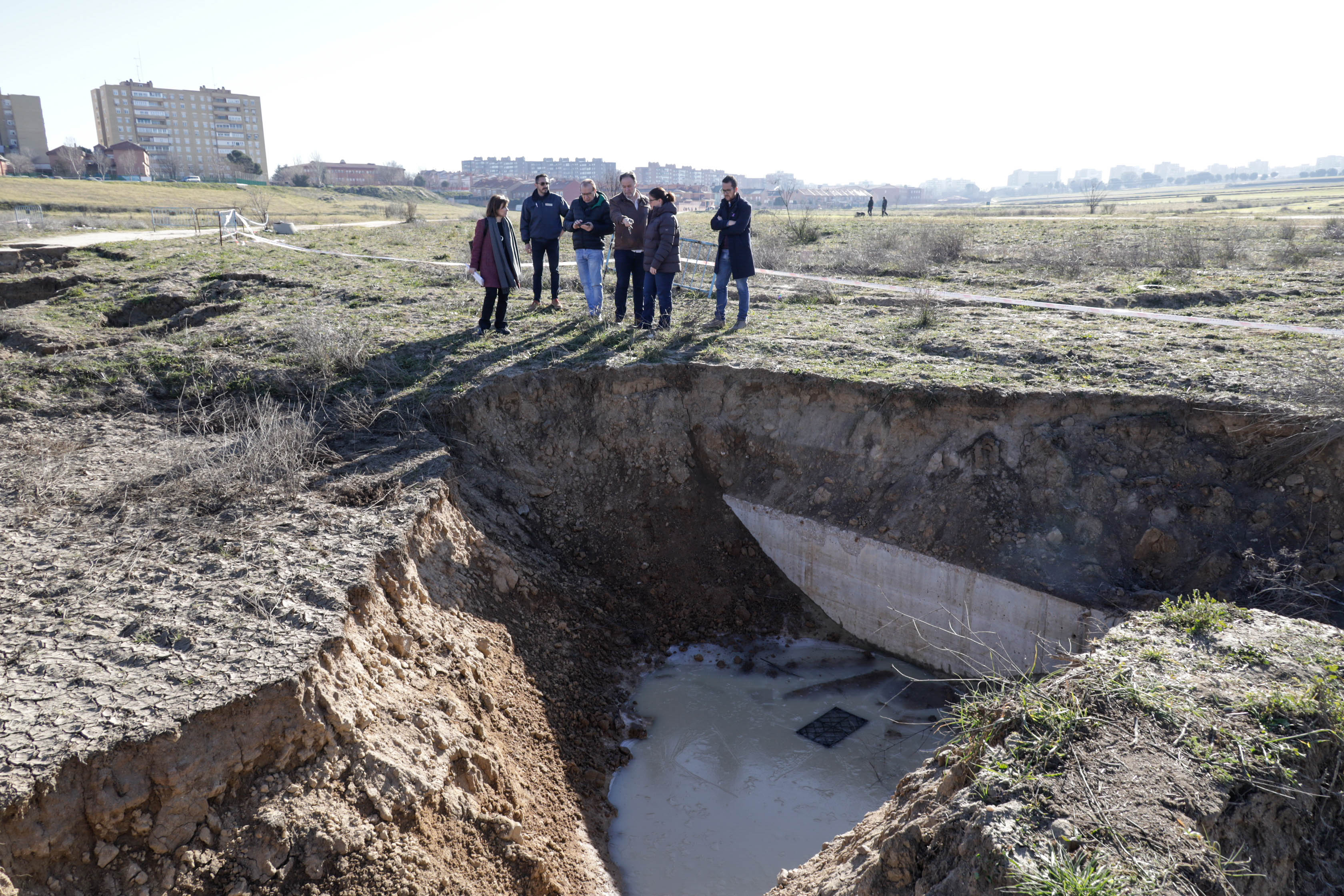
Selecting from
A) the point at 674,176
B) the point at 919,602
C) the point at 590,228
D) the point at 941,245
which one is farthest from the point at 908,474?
the point at 674,176

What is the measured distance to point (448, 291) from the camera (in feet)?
40.9

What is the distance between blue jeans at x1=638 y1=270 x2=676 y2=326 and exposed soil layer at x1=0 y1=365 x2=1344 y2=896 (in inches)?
63.8

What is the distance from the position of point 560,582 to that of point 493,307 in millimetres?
4250

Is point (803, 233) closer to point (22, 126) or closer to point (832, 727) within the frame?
point (832, 727)

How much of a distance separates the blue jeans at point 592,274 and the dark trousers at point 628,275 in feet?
0.97

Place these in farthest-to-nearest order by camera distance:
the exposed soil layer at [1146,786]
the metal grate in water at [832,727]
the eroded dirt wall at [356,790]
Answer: the metal grate in water at [832,727], the eroded dirt wall at [356,790], the exposed soil layer at [1146,786]

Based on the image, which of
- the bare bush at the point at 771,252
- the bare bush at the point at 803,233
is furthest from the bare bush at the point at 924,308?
the bare bush at the point at 803,233

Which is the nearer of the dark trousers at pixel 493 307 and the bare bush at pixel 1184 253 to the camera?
the dark trousers at pixel 493 307

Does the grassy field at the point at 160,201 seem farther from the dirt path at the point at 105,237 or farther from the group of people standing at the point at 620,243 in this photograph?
the group of people standing at the point at 620,243

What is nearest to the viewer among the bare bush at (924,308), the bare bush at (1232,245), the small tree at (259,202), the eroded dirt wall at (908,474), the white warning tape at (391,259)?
the eroded dirt wall at (908,474)

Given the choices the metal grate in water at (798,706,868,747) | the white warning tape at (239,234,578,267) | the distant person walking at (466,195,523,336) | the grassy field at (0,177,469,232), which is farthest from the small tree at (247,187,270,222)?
the metal grate in water at (798,706,868,747)

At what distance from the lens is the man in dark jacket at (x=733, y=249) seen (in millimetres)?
9211

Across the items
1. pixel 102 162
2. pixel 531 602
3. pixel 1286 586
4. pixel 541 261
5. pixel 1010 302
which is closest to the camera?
pixel 1286 586

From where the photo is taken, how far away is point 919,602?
7.20m
